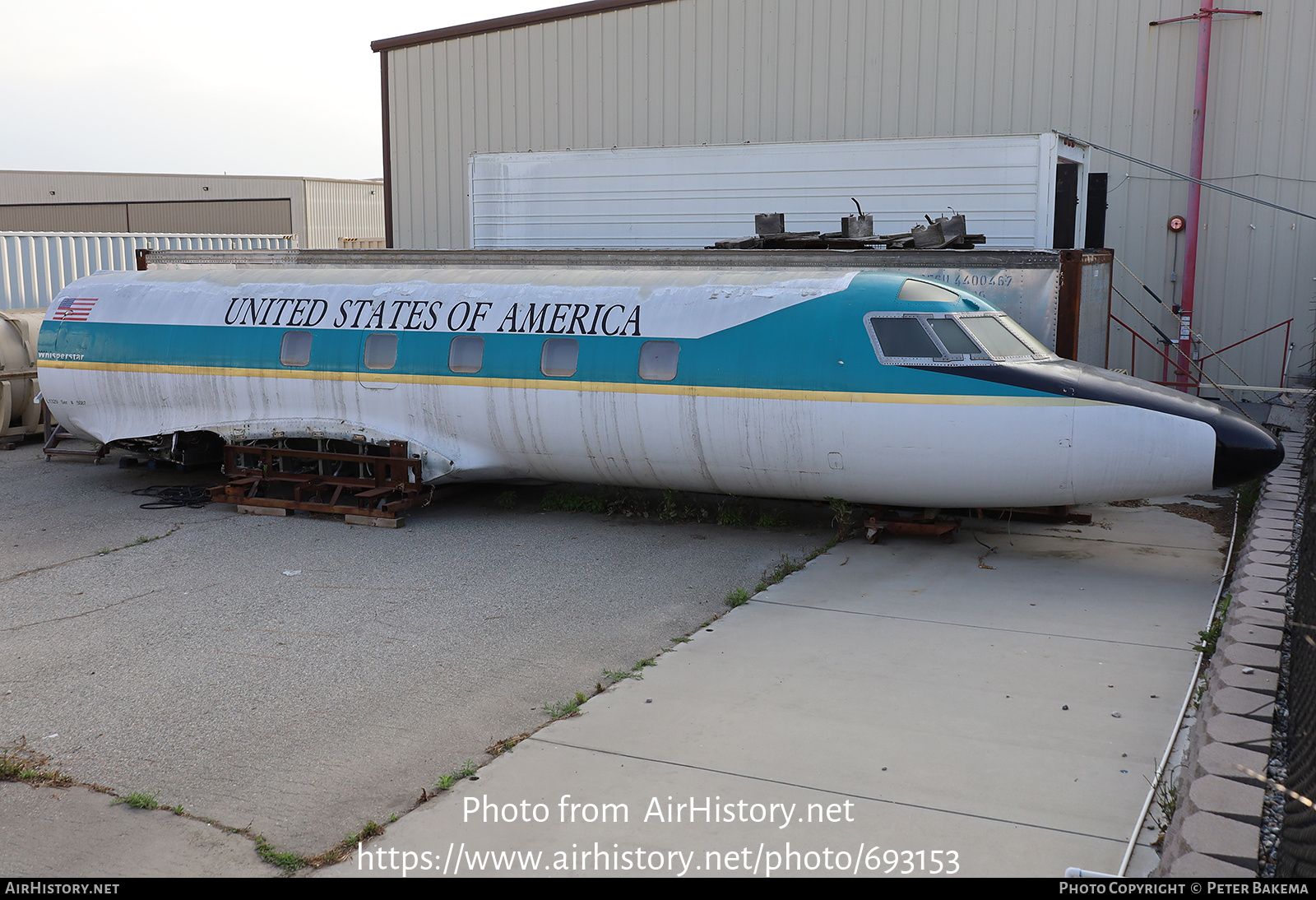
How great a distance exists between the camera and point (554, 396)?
1184 cm

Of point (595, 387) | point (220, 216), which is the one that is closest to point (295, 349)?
point (595, 387)

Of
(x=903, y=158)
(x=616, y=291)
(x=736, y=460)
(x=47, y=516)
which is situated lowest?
(x=47, y=516)

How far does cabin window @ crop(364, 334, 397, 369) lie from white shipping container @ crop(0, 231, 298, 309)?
8.51 m

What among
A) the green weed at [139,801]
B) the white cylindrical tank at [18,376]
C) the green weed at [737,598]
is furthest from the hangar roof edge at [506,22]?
the green weed at [139,801]

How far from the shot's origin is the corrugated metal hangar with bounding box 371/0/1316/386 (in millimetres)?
15547

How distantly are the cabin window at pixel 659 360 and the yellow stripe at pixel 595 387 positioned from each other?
89 mm

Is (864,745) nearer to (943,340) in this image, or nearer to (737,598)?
(737,598)

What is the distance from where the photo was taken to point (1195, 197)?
1692 centimetres

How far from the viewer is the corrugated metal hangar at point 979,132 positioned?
1555cm

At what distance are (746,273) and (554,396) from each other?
2.41 meters

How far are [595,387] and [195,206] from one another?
41.2 meters

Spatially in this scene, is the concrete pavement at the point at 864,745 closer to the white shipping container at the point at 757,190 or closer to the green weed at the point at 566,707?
the green weed at the point at 566,707
